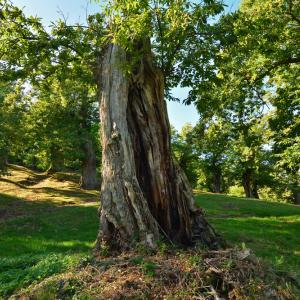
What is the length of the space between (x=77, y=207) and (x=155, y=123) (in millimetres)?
14242

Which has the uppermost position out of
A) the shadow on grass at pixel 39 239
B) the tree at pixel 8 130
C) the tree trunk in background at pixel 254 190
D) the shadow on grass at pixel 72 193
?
the tree at pixel 8 130

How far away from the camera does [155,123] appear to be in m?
10.1

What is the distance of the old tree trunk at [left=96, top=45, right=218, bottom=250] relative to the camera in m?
8.55

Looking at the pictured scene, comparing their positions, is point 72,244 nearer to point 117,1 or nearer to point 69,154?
point 117,1

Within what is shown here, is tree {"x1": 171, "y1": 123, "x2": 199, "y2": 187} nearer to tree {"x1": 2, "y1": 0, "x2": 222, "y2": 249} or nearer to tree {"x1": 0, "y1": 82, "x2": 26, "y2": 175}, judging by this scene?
tree {"x1": 0, "y1": 82, "x2": 26, "y2": 175}

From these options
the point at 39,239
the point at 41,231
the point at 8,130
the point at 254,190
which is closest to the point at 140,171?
the point at 39,239

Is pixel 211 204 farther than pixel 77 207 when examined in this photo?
Yes

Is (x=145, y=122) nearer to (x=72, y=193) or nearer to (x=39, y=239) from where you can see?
(x=39, y=239)

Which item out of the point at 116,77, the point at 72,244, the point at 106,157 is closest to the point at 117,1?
the point at 116,77

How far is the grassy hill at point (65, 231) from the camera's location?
26.3 ft

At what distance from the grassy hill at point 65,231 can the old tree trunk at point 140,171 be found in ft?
4.21

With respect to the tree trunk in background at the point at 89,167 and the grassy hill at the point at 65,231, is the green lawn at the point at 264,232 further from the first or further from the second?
the tree trunk in background at the point at 89,167

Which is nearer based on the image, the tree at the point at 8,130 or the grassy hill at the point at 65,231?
the grassy hill at the point at 65,231

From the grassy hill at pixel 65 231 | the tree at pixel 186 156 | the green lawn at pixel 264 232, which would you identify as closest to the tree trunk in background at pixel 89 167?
the grassy hill at pixel 65 231
